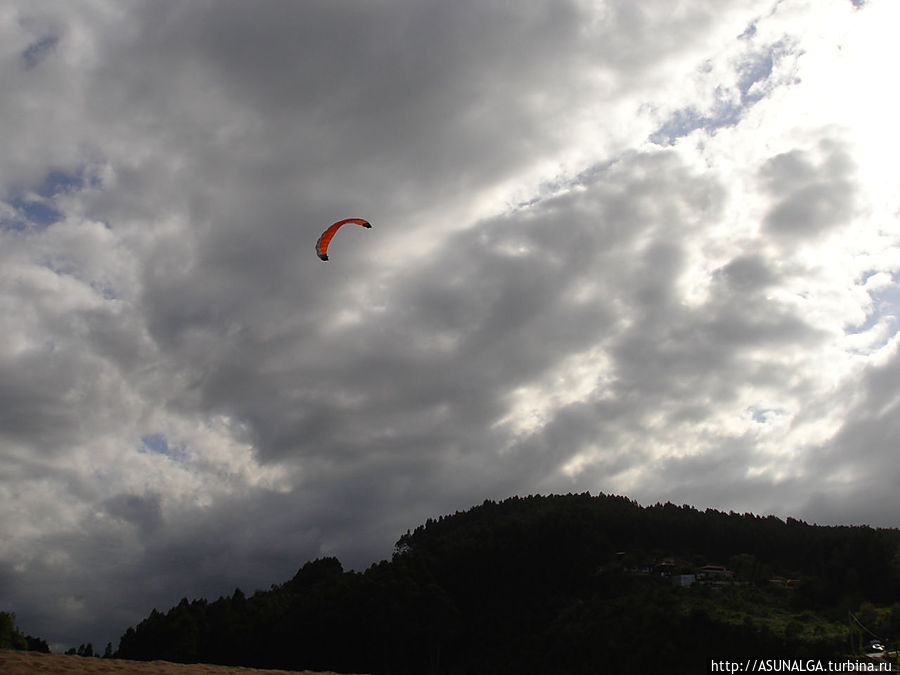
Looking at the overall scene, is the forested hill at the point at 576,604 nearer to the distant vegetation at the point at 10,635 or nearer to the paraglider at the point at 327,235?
the distant vegetation at the point at 10,635

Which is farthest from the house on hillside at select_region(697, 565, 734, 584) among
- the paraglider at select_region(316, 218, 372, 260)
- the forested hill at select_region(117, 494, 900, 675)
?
the paraglider at select_region(316, 218, 372, 260)

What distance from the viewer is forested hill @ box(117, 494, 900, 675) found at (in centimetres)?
6812

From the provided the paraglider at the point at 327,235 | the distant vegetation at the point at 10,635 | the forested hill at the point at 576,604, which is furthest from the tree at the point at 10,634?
Answer: the paraglider at the point at 327,235

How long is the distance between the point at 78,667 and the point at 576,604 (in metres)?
68.6

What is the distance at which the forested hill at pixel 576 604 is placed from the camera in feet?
224

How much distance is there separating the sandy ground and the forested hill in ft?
147

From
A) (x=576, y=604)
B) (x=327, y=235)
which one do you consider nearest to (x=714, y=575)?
(x=576, y=604)

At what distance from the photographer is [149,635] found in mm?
95125

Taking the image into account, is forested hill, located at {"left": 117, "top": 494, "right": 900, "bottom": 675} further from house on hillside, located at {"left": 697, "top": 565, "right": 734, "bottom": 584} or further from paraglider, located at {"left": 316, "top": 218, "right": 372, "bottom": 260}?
paraglider, located at {"left": 316, "top": 218, "right": 372, "bottom": 260}

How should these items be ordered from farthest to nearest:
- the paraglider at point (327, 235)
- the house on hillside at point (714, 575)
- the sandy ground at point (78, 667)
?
the house on hillside at point (714, 575), the paraglider at point (327, 235), the sandy ground at point (78, 667)

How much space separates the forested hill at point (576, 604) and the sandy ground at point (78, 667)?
44.7 meters

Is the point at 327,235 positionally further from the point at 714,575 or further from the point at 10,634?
the point at 714,575

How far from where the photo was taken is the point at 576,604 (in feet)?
291

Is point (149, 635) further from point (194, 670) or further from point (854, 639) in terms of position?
point (854, 639)
